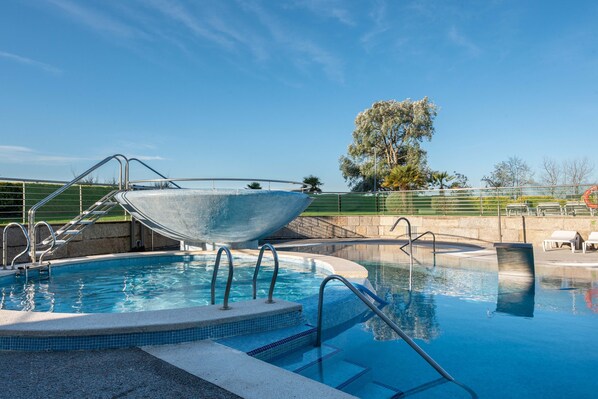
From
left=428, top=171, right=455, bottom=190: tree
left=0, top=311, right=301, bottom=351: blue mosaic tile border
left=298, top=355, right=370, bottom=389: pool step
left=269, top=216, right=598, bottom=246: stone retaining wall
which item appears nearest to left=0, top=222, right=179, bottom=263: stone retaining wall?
left=269, top=216, right=598, bottom=246: stone retaining wall

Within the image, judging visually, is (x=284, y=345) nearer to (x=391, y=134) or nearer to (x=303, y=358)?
(x=303, y=358)

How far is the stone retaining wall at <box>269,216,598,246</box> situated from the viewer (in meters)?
12.1

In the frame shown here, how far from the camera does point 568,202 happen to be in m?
12.9

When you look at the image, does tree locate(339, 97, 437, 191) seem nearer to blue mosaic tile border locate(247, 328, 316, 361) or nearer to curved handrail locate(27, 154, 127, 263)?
curved handrail locate(27, 154, 127, 263)

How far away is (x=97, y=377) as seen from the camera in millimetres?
2596

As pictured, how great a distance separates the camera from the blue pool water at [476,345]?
9.92 ft

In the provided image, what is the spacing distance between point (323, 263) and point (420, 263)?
2.86m

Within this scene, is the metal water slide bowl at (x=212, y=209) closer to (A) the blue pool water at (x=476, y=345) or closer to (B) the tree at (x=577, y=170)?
(A) the blue pool water at (x=476, y=345)

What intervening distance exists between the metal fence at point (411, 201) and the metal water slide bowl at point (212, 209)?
2.87 meters

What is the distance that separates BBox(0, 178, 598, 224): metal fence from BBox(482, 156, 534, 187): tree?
115ft

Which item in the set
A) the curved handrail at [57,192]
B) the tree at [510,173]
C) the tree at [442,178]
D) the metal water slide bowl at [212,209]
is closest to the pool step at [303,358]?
the metal water slide bowl at [212,209]

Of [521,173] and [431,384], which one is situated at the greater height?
[521,173]

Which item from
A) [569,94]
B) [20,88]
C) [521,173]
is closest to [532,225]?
[20,88]

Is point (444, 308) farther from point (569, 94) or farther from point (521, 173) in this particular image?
point (521, 173)
